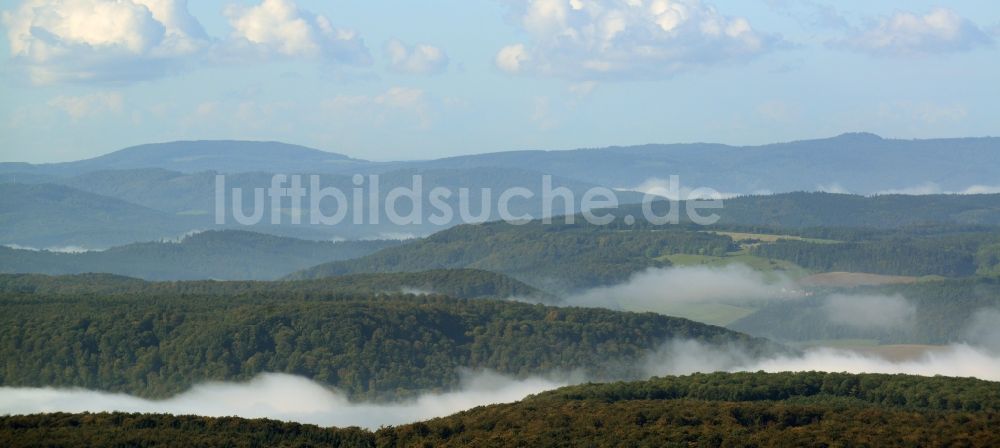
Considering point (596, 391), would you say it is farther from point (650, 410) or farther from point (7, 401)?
point (7, 401)

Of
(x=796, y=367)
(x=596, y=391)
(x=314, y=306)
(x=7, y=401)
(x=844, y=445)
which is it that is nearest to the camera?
(x=844, y=445)

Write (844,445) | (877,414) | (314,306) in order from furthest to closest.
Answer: (314,306)
(877,414)
(844,445)

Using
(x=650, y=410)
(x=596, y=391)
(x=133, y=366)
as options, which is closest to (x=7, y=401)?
(x=133, y=366)

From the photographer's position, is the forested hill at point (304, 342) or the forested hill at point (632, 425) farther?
the forested hill at point (304, 342)

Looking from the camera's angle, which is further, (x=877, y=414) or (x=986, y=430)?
(x=877, y=414)

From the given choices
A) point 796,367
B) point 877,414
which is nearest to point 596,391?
point 877,414
